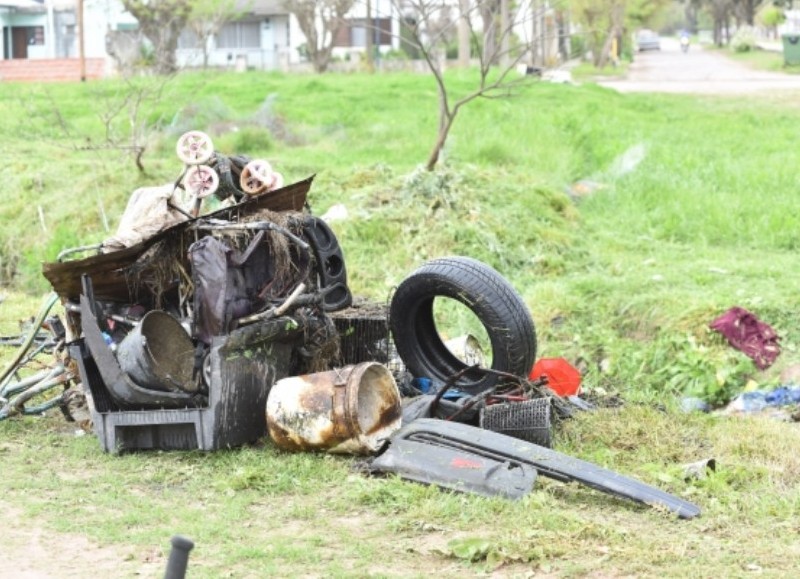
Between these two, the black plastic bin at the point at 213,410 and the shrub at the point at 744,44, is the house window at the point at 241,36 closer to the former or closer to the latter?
the shrub at the point at 744,44

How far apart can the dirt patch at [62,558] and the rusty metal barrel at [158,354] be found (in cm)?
130

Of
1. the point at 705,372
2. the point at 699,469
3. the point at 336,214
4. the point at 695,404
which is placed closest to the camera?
the point at 699,469

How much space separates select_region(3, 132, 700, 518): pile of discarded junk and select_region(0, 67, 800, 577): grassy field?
0.19m

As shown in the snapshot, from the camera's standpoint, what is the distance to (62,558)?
5.49 m

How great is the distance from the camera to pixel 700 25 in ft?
471

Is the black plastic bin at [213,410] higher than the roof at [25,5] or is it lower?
lower

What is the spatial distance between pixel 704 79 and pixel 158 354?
3793 centimetres

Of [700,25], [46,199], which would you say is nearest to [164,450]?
[46,199]

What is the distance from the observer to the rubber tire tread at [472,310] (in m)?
7.66

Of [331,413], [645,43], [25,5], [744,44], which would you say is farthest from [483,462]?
[645,43]

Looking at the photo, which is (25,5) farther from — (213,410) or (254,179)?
(213,410)

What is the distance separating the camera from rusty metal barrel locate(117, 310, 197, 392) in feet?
23.0

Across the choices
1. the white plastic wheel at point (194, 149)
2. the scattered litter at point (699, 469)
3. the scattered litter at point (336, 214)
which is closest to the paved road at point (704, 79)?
the scattered litter at point (336, 214)

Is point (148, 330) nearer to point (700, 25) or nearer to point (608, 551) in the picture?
point (608, 551)
